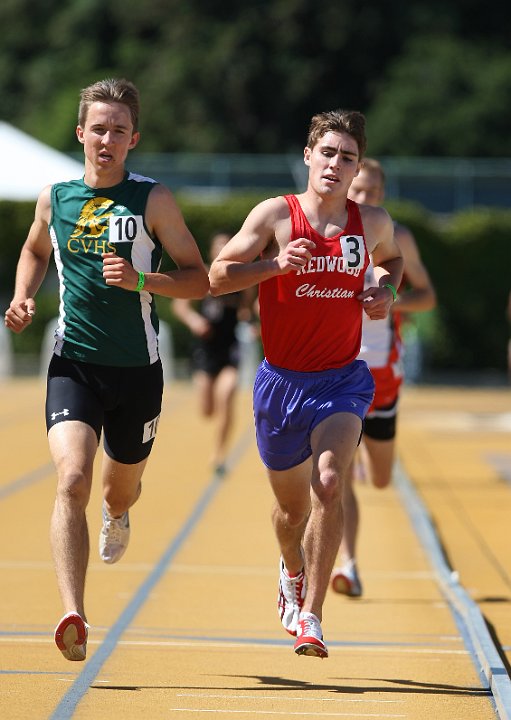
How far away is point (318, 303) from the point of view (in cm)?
663

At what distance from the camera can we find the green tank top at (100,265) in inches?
257

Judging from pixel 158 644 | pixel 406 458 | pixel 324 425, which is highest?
pixel 324 425

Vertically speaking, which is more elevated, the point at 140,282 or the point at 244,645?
the point at 140,282

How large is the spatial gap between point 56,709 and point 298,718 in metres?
0.90

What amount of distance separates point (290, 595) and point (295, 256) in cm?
155

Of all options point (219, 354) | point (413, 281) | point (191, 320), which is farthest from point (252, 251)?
point (219, 354)

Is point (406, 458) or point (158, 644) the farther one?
point (406, 458)

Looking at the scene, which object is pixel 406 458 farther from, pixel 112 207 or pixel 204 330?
pixel 112 207

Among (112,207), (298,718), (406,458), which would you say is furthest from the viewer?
(406,458)

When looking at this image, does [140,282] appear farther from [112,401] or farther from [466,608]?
[466,608]

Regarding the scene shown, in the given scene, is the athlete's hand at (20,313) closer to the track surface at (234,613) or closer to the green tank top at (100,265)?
the green tank top at (100,265)

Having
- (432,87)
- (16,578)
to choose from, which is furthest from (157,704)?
(432,87)

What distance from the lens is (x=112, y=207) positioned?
6566mm

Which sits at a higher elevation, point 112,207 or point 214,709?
point 112,207
